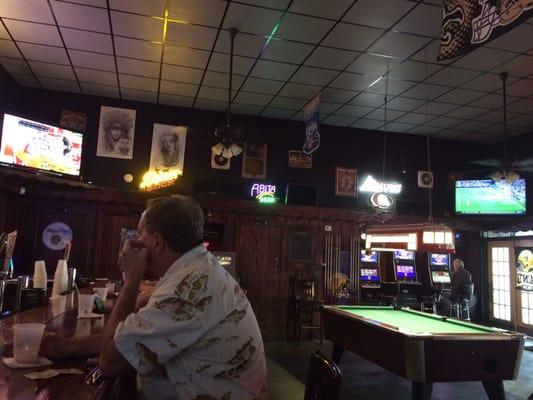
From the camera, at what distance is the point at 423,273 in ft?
34.6

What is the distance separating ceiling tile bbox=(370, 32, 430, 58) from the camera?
5660mm

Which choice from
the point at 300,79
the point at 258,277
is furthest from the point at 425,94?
the point at 258,277

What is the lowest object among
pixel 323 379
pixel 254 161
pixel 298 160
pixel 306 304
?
pixel 306 304

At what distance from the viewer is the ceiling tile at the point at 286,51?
600 centimetres

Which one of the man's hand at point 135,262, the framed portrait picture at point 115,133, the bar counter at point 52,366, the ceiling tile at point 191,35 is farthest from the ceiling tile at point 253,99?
the man's hand at point 135,262

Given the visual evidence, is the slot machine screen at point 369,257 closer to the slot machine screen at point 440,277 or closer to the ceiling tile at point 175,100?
the slot machine screen at point 440,277

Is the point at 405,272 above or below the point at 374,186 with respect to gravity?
below

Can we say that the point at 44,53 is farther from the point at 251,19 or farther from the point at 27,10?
the point at 251,19

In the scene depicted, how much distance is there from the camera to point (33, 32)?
5.95 meters

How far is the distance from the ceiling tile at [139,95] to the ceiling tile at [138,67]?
0.86 metres

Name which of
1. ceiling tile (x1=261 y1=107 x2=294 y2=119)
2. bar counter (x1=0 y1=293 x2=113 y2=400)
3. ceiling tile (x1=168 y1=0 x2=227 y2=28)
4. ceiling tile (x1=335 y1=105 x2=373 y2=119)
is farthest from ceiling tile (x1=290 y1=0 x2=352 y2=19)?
bar counter (x1=0 y1=293 x2=113 y2=400)

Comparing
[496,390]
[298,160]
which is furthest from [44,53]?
[496,390]

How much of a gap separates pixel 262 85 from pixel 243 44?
1.49 m

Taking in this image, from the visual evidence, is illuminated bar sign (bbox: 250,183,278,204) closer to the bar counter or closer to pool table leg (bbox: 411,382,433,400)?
pool table leg (bbox: 411,382,433,400)
